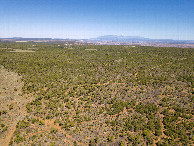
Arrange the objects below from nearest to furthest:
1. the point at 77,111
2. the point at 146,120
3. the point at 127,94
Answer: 1. the point at 146,120
2. the point at 77,111
3. the point at 127,94

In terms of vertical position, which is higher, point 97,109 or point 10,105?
point 10,105

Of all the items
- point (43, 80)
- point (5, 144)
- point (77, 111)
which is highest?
point (43, 80)

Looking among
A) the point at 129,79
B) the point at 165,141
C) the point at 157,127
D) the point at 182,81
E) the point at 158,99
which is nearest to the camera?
the point at 165,141

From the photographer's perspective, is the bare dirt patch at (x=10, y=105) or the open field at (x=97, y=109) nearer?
the open field at (x=97, y=109)

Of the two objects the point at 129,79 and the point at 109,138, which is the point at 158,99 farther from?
the point at 109,138

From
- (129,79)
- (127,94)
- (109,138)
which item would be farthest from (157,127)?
(129,79)

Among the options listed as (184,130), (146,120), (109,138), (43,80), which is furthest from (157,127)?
(43,80)

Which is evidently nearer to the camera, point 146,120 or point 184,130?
point 184,130

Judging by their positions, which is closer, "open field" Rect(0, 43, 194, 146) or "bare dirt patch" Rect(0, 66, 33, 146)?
"open field" Rect(0, 43, 194, 146)

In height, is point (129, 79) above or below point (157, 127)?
above
